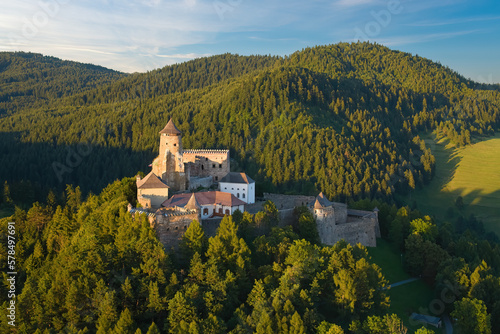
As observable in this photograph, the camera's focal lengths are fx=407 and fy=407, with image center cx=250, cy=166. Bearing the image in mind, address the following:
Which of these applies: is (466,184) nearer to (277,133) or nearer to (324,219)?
(277,133)

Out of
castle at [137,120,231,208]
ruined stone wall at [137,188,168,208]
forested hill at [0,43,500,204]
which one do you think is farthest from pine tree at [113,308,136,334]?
forested hill at [0,43,500,204]

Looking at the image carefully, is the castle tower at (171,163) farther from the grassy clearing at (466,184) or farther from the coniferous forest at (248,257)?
the grassy clearing at (466,184)

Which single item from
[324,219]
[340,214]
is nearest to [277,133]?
[340,214]

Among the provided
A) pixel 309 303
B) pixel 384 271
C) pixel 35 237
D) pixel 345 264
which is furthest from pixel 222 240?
pixel 35 237

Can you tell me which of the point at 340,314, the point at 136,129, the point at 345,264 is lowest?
the point at 340,314

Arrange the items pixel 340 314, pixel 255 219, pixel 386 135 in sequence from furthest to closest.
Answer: pixel 386 135 < pixel 255 219 < pixel 340 314

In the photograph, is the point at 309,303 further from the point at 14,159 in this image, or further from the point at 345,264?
the point at 14,159

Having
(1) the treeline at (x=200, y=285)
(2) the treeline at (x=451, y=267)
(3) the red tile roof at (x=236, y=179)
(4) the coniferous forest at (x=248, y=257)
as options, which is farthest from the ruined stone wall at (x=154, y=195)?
(2) the treeline at (x=451, y=267)
